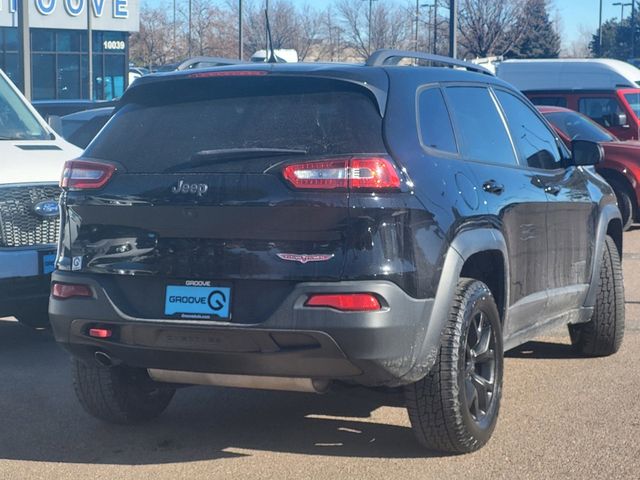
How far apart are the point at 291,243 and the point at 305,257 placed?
0.29ft

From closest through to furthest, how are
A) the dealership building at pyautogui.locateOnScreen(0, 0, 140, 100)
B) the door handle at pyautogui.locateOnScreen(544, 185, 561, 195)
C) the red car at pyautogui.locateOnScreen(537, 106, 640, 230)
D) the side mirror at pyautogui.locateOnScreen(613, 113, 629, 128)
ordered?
the door handle at pyautogui.locateOnScreen(544, 185, 561, 195) → the red car at pyautogui.locateOnScreen(537, 106, 640, 230) → the side mirror at pyautogui.locateOnScreen(613, 113, 629, 128) → the dealership building at pyautogui.locateOnScreen(0, 0, 140, 100)

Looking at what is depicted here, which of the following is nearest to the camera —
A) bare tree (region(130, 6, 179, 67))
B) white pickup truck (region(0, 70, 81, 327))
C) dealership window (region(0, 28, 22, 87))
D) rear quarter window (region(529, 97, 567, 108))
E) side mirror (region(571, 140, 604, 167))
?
side mirror (region(571, 140, 604, 167))

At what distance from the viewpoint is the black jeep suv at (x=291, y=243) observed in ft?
15.3

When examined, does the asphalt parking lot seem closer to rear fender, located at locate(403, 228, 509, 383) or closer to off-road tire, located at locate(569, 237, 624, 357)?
off-road tire, located at locate(569, 237, 624, 357)

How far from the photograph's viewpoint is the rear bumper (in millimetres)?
4605

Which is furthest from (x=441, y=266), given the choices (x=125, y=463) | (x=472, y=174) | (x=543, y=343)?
(x=543, y=343)

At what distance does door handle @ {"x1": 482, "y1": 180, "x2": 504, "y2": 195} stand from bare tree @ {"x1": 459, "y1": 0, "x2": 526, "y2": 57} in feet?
135

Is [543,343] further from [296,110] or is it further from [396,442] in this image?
[296,110]

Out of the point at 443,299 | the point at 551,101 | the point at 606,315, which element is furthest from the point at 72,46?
the point at 443,299

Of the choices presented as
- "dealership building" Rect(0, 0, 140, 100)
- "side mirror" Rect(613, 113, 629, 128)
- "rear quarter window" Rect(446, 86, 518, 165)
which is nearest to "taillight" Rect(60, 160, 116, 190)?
"rear quarter window" Rect(446, 86, 518, 165)

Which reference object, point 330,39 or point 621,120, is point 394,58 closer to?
point 621,120

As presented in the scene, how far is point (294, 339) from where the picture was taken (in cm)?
466

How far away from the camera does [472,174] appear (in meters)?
5.41

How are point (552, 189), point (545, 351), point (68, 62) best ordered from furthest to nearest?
point (68, 62) < point (545, 351) < point (552, 189)
